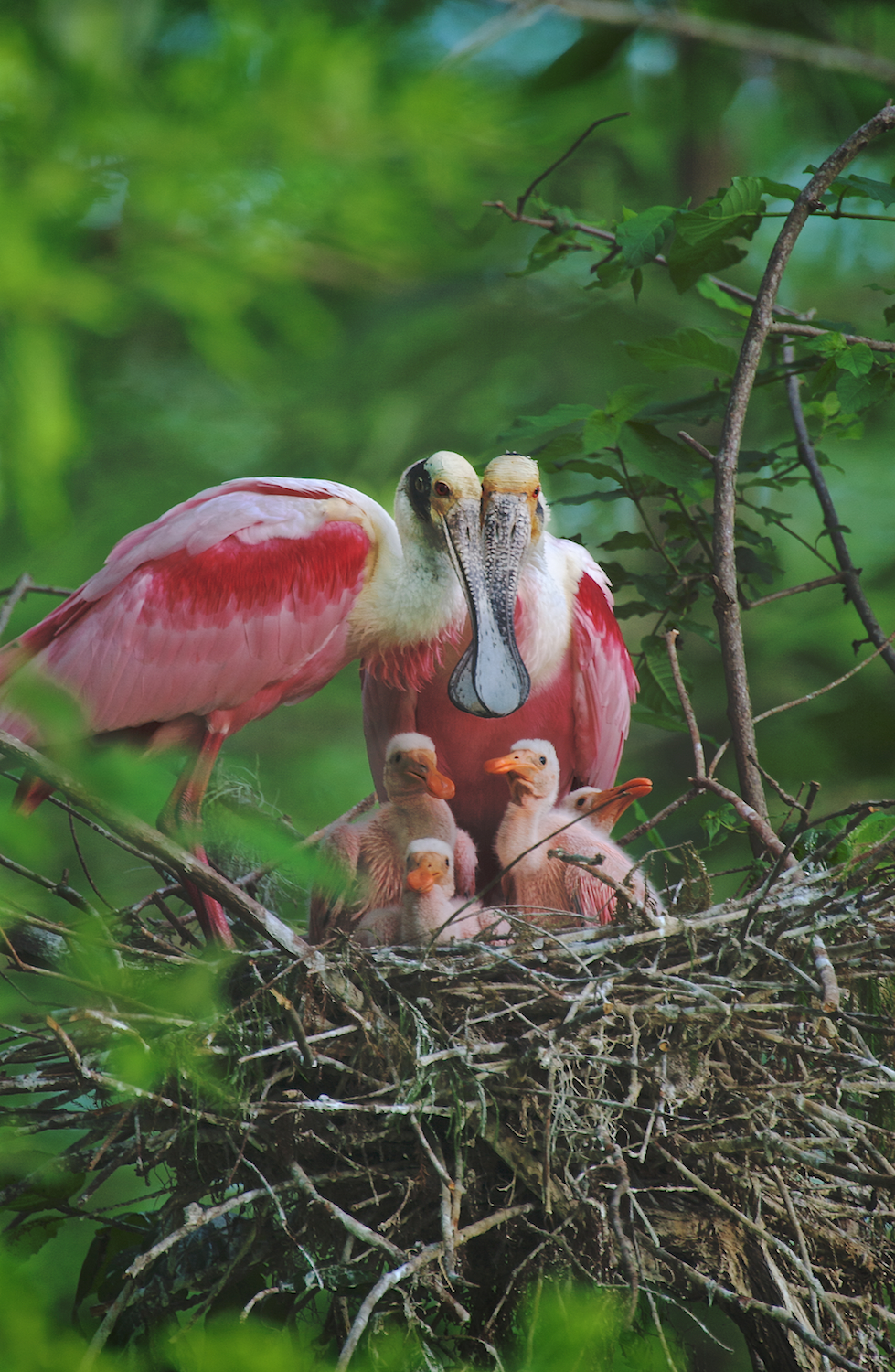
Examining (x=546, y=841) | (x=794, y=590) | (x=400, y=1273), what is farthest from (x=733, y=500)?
(x=400, y=1273)

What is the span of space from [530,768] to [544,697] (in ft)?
1.18

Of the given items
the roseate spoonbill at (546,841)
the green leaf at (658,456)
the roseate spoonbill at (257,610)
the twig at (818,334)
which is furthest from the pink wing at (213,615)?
the twig at (818,334)

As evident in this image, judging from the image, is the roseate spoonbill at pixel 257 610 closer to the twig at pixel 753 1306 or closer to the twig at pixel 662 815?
the twig at pixel 662 815

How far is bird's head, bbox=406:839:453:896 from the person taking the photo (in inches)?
99.9

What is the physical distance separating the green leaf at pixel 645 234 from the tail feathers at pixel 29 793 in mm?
1625

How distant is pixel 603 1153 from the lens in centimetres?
200

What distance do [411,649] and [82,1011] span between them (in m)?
1.52

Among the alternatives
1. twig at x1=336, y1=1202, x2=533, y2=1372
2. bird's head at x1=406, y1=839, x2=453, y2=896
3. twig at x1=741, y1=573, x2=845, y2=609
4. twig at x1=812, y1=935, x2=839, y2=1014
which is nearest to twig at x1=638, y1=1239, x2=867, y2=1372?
twig at x1=336, y1=1202, x2=533, y2=1372

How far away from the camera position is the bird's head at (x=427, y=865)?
8.32 ft

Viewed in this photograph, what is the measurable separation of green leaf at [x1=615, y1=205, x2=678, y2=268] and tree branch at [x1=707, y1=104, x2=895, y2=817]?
229 millimetres

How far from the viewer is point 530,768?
2781mm

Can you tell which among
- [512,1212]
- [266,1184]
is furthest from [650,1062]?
[266,1184]

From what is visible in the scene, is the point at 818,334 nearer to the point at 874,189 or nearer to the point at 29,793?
the point at 874,189

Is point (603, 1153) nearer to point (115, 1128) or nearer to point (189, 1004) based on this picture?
point (115, 1128)
